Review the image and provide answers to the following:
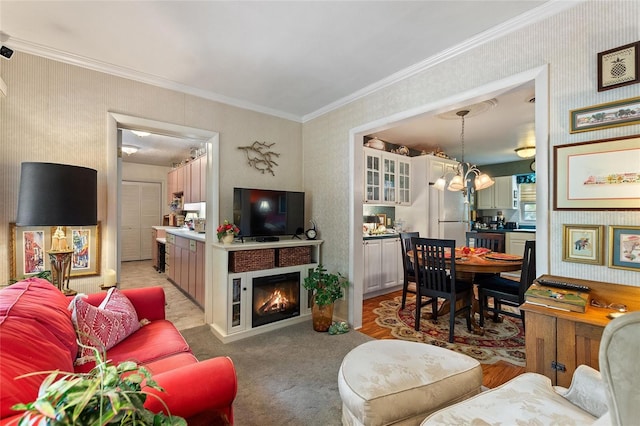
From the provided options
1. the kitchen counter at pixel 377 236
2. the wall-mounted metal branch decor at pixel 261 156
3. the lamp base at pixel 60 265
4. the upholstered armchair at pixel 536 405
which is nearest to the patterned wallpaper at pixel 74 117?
the wall-mounted metal branch decor at pixel 261 156

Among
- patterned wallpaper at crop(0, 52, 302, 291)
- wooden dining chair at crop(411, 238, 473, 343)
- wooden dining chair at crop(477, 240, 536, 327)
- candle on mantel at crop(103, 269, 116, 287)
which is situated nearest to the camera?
patterned wallpaper at crop(0, 52, 302, 291)

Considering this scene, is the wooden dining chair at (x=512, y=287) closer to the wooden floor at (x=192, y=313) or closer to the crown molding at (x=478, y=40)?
the wooden floor at (x=192, y=313)

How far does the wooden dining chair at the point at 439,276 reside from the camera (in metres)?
2.75

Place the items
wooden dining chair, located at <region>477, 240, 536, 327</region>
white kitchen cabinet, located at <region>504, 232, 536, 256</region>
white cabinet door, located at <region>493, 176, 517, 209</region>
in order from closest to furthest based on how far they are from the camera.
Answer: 1. wooden dining chair, located at <region>477, 240, 536, 327</region>
2. white kitchen cabinet, located at <region>504, 232, 536, 256</region>
3. white cabinet door, located at <region>493, 176, 517, 209</region>

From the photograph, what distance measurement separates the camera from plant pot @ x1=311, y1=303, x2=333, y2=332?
9.86 ft

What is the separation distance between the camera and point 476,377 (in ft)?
4.76

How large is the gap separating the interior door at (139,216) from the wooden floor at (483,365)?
242 inches

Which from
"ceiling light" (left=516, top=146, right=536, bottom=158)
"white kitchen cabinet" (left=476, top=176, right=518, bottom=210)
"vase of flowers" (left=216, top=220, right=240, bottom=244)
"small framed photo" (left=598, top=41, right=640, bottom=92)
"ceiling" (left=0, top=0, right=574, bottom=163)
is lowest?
"vase of flowers" (left=216, top=220, right=240, bottom=244)

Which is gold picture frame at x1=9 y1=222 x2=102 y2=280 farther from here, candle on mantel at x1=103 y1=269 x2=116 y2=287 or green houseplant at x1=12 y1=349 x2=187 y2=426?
green houseplant at x1=12 y1=349 x2=187 y2=426

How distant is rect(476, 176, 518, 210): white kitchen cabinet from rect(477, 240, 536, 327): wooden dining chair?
404cm

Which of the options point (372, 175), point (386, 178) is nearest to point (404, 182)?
point (386, 178)

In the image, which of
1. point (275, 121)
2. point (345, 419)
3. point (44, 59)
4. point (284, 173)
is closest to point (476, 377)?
point (345, 419)

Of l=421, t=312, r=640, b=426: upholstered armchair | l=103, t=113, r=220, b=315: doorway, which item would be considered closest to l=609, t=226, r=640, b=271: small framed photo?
l=421, t=312, r=640, b=426: upholstered armchair

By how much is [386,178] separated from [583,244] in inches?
126
